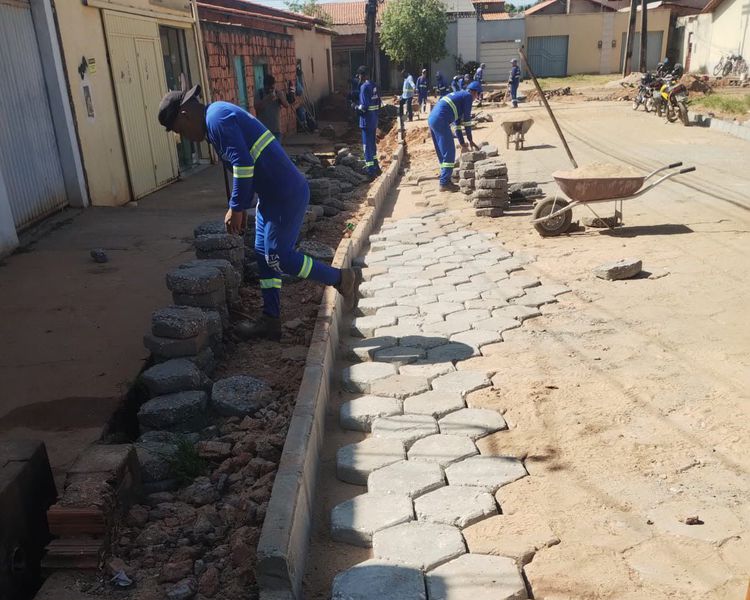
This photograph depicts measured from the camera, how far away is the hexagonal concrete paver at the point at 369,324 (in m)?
4.88

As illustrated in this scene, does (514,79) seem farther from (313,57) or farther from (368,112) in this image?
(368,112)

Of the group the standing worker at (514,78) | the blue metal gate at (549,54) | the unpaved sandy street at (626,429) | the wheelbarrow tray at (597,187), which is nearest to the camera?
Answer: the unpaved sandy street at (626,429)

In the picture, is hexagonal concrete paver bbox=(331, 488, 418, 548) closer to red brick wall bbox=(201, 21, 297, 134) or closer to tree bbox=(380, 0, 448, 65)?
red brick wall bbox=(201, 21, 297, 134)

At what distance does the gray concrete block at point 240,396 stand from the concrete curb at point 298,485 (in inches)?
11.6

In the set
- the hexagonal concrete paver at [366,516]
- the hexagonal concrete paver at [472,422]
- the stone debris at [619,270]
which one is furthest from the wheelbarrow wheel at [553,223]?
the hexagonal concrete paver at [366,516]

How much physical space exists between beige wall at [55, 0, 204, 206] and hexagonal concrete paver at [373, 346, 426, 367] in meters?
5.40

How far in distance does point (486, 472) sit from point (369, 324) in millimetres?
2008

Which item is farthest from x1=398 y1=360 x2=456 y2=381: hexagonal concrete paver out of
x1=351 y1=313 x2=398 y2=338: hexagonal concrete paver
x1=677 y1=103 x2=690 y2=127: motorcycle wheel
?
x1=677 y1=103 x2=690 y2=127: motorcycle wheel

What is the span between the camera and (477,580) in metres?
2.47

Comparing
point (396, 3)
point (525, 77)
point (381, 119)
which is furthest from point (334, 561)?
point (525, 77)

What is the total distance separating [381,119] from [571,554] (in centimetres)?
2165

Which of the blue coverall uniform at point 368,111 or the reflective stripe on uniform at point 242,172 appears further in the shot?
the blue coverall uniform at point 368,111

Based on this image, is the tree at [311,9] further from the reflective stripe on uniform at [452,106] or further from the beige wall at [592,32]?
the reflective stripe on uniform at [452,106]

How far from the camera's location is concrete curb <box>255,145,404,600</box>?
2.31 metres
